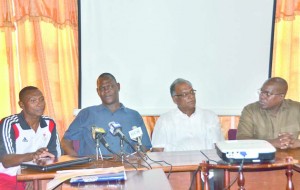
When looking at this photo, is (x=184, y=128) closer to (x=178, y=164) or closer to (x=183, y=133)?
(x=183, y=133)

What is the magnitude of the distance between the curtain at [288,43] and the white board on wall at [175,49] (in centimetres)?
10

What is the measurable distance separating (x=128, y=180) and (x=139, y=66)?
2.29 metres

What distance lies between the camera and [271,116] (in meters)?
3.40

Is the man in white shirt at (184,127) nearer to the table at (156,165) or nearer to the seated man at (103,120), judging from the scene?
the seated man at (103,120)

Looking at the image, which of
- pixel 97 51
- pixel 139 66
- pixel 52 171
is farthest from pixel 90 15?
pixel 52 171

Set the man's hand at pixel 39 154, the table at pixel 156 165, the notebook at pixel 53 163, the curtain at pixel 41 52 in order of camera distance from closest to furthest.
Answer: the table at pixel 156 165, the notebook at pixel 53 163, the man's hand at pixel 39 154, the curtain at pixel 41 52

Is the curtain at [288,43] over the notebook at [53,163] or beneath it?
→ over

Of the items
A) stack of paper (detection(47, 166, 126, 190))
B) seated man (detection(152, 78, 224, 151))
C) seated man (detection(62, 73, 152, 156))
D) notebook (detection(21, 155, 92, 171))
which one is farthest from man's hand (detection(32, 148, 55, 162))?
seated man (detection(152, 78, 224, 151))

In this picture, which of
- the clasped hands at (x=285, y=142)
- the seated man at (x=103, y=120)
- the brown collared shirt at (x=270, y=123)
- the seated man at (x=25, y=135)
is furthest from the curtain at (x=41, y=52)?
the clasped hands at (x=285, y=142)

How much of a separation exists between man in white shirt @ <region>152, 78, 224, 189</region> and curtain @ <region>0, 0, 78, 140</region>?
1136 mm

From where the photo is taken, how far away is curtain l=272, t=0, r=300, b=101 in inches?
172

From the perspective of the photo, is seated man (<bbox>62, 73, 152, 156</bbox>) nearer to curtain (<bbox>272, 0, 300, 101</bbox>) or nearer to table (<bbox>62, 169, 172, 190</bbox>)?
table (<bbox>62, 169, 172, 190</bbox>)

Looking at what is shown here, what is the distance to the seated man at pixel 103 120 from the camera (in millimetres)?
3395

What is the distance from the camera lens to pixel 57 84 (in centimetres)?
409
